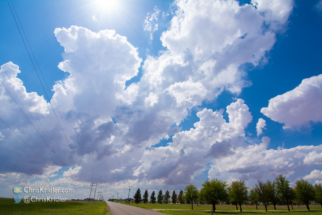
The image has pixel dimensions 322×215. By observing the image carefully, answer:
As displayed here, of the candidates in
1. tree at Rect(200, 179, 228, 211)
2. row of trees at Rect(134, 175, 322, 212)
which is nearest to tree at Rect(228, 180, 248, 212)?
row of trees at Rect(134, 175, 322, 212)

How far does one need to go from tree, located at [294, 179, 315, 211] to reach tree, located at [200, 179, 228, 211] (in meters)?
29.1

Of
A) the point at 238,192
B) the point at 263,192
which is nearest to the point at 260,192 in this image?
the point at 263,192

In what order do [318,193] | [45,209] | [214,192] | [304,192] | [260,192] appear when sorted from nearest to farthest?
[45,209] < [214,192] < [304,192] < [318,193] < [260,192]

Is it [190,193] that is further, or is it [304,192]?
[190,193]

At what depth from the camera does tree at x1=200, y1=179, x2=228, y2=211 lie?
50.5m

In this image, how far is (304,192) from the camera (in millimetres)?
55594

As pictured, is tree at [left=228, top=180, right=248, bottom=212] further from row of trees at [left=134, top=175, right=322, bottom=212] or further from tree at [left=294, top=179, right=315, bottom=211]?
tree at [left=294, top=179, right=315, bottom=211]

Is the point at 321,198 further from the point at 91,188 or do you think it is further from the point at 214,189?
the point at 91,188

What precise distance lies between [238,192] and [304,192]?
23741 mm

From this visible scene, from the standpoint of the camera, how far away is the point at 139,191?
13800 cm

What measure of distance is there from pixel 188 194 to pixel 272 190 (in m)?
34.2

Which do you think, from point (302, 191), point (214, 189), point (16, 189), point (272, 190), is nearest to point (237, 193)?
point (214, 189)

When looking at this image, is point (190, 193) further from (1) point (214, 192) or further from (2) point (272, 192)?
(2) point (272, 192)

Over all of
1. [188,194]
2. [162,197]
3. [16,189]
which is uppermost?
[16,189]
